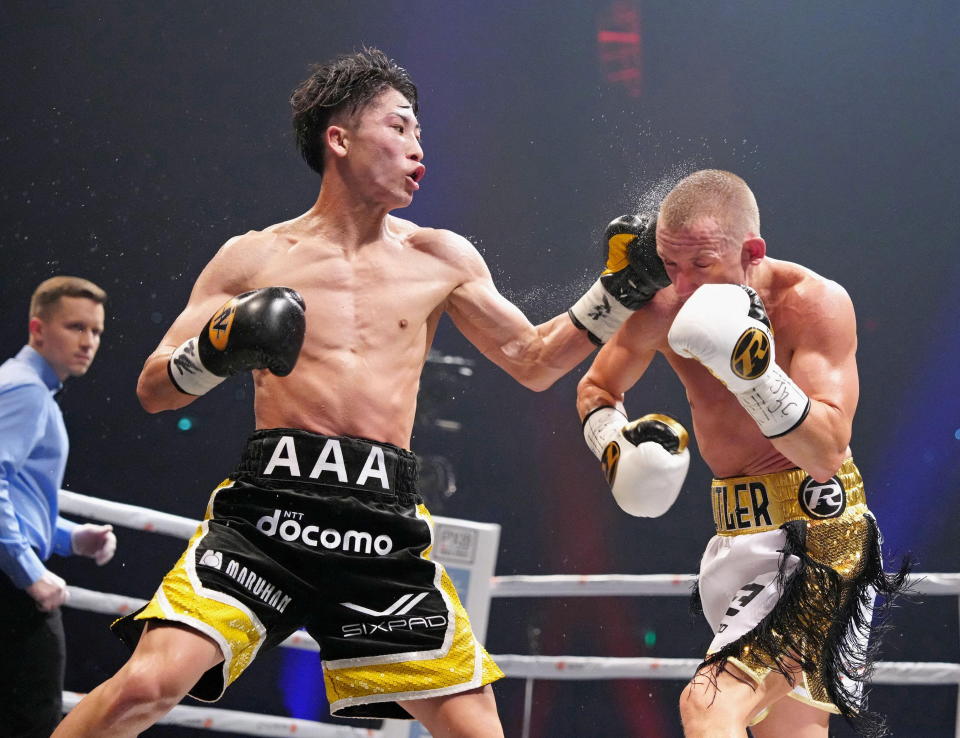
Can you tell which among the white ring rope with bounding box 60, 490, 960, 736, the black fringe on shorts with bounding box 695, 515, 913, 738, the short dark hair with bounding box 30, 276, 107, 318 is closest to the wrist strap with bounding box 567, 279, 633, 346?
the black fringe on shorts with bounding box 695, 515, 913, 738

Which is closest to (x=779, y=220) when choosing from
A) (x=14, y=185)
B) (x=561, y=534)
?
(x=561, y=534)

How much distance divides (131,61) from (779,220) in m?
2.85

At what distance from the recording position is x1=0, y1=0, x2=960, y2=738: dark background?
14.3 feet

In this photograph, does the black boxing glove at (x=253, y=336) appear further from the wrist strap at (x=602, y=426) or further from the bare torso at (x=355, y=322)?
the wrist strap at (x=602, y=426)

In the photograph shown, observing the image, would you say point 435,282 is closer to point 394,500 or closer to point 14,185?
point 394,500

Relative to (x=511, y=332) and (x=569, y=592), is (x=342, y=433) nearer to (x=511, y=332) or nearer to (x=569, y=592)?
(x=511, y=332)

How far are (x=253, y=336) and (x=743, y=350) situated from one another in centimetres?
78

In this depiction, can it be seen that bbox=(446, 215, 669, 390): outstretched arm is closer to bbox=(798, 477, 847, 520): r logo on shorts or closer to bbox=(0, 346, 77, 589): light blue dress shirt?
bbox=(798, 477, 847, 520): r logo on shorts

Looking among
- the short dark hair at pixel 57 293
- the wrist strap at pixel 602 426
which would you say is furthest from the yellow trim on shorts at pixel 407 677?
the short dark hair at pixel 57 293

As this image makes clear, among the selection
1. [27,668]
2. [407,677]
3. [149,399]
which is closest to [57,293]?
[27,668]

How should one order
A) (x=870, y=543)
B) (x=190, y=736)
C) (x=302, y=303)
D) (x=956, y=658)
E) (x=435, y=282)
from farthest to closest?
1. (x=956, y=658)
2. (x=190, y=736)
3. (x=435, y=282)
4. (x=870, y=543)
5. (x=302, y=303)

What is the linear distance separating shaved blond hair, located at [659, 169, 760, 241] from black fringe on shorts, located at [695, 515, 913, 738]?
54 cm

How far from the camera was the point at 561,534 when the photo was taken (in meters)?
4.73

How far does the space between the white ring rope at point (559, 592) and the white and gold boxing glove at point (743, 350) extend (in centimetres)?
118
